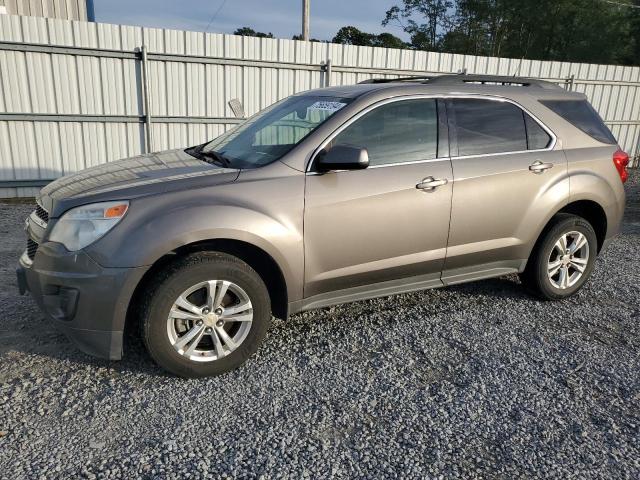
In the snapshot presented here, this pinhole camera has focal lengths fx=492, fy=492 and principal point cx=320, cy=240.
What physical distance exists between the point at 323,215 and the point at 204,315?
0.96m

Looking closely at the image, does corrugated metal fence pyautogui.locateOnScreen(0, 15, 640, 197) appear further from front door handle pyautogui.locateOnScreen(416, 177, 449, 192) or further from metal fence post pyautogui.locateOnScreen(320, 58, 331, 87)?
front door handle pyautogui.locateOnScreen(416, 177, 449, 192)

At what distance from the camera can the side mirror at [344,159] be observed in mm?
3057

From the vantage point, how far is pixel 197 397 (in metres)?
2.83

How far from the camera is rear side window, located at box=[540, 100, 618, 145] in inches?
163

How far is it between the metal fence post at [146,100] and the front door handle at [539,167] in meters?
6.20

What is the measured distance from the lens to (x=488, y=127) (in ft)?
12.5

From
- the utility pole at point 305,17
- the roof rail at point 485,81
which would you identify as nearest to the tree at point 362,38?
the utility pole at point 305,17

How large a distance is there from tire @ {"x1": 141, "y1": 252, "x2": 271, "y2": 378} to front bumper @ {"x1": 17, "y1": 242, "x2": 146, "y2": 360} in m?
0.15

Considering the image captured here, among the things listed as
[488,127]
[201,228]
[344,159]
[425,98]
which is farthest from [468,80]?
[201,228]

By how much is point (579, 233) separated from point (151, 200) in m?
3.51

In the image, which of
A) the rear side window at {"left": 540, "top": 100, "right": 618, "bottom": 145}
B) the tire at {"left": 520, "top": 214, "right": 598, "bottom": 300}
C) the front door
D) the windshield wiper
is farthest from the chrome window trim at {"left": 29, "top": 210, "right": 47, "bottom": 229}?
the rear side window at {"left": 540, "top": 100, "right": 618, "bottom": 145}

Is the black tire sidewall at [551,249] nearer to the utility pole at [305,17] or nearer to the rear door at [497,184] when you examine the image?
the rear door at [497,184]

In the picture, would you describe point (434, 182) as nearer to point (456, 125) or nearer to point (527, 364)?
point (456, 125)

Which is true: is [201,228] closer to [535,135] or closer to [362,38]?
[535,135]
